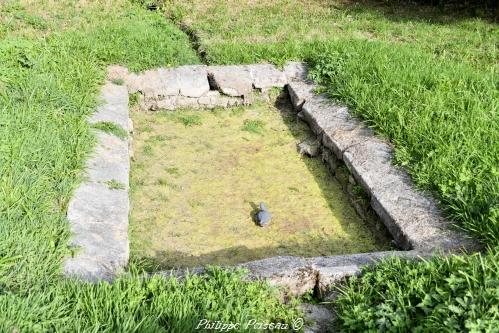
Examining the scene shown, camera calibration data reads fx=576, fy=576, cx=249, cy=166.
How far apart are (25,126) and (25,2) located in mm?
4829

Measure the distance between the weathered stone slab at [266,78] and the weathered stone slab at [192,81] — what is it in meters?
0.58

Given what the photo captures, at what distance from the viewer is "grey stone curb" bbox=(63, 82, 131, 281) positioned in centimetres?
367

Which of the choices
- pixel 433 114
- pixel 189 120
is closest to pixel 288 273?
pixel 433 114

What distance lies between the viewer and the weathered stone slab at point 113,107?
5.53m

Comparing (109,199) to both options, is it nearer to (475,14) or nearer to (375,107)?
(375,107)

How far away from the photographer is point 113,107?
5.86 m

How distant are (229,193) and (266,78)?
2.22 m

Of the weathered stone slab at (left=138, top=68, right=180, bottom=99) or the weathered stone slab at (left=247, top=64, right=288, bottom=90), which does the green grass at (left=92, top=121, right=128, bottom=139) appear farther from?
the weathered stone slab at (left=247, top=64, right=288, bottom=90)

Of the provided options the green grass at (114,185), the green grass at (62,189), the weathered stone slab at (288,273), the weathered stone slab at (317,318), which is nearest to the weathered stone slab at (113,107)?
the green grass at (62,189)

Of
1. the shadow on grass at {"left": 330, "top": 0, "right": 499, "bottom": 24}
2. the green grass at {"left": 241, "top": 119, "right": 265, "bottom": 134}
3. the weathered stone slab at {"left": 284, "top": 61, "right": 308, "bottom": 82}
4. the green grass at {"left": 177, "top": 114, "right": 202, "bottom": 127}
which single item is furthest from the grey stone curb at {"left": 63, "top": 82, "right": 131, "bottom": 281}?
the shadow on grass at {"left": 330, "top": 0, "right": 499, "bottom": 24}

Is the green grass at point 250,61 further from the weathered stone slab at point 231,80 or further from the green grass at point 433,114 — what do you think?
the weathered stone slab at point 231,80

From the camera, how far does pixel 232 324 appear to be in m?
3.04

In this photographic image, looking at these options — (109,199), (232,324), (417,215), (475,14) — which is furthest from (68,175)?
(475,14)

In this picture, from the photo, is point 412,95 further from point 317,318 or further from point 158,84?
point 317,318
